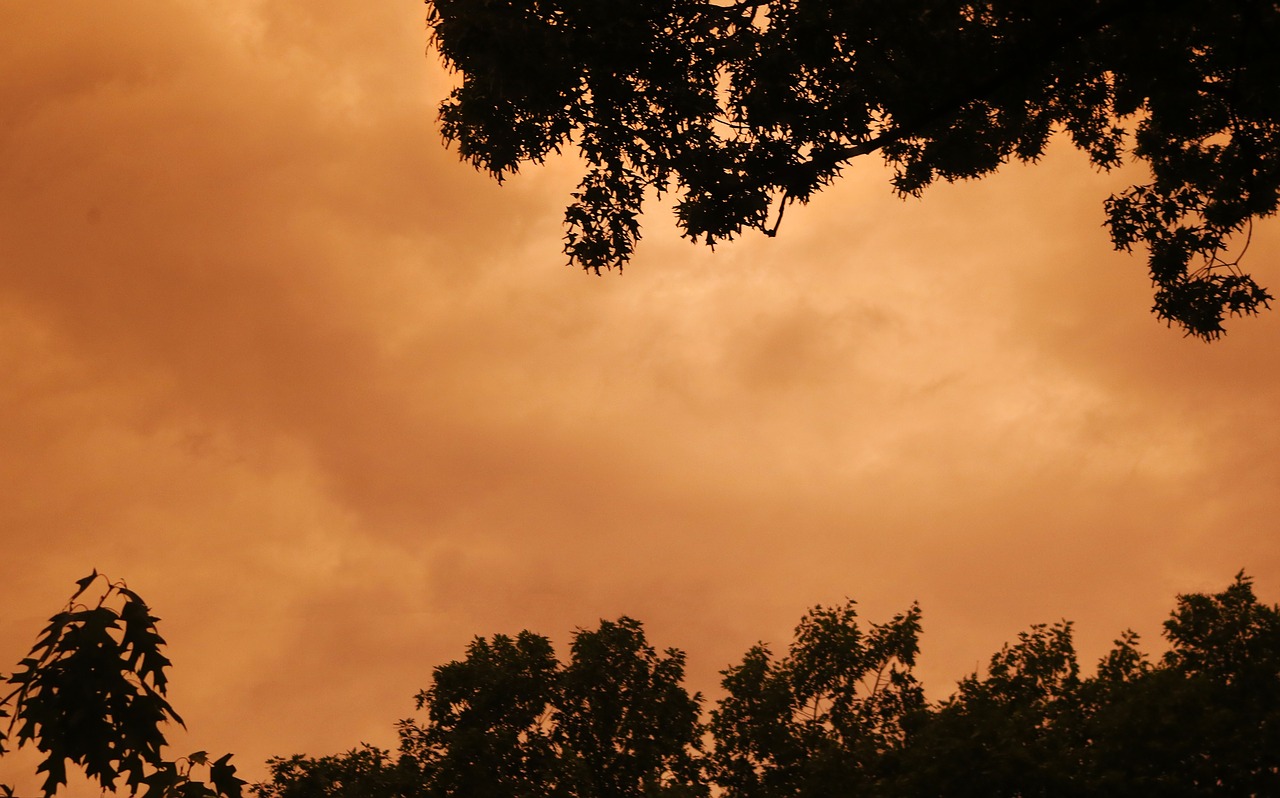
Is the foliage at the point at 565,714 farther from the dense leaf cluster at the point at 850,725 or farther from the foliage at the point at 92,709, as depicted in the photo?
the foliage at the point at 92,709

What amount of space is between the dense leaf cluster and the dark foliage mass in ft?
31.2

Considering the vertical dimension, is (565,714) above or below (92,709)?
above

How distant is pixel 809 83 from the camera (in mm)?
13141

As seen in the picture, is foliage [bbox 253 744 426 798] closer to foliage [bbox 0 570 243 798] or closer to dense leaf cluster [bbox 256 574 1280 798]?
dense leaf cluster [bbox 256 574 1280 798]

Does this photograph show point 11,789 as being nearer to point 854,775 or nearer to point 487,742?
point 854,775

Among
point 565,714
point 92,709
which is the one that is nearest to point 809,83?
point 92,709

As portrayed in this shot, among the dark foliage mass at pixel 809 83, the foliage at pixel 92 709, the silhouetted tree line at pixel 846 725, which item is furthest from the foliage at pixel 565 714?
the foliage at pixel 92 709

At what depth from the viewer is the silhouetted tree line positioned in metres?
19.9

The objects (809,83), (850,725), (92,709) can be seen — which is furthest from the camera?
(850,725)

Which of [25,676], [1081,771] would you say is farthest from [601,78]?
[1081,771]

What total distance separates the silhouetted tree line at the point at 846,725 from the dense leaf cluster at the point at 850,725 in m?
0.04

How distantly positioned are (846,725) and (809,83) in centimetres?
1571

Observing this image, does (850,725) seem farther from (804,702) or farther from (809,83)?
(809,83)

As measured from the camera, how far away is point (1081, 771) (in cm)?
2019
